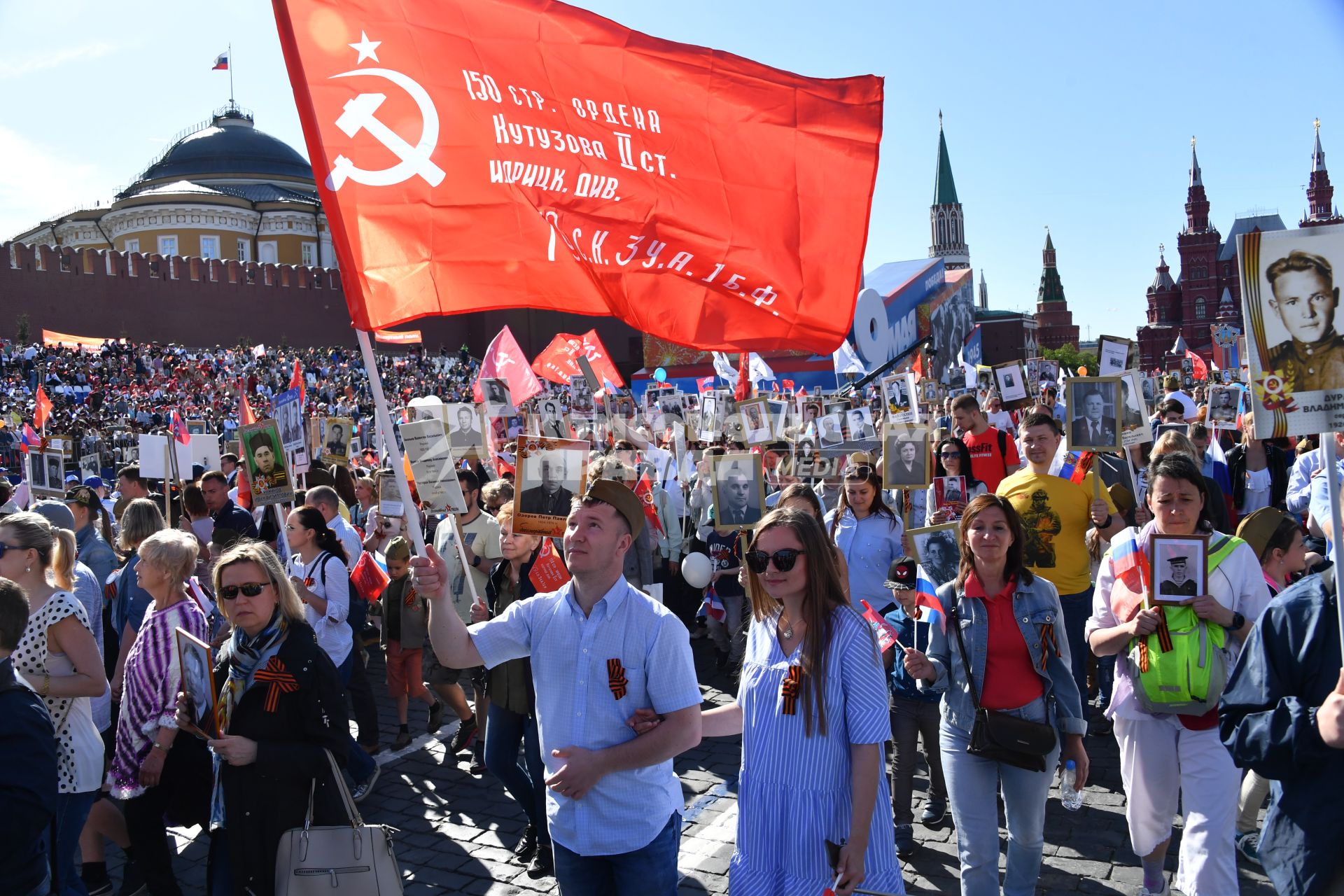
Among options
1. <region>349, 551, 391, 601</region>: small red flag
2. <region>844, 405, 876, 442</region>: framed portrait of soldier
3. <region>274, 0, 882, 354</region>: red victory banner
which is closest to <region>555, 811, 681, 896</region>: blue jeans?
<region>274, 0, 882, 354</region>: red victory banner

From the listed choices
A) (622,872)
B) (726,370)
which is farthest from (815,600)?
(726,370)

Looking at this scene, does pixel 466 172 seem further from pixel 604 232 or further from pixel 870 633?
pixel 870 633

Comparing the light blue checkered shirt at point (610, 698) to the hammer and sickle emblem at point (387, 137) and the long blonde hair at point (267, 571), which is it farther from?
the hammer and sickle emblem at point (387, 137)

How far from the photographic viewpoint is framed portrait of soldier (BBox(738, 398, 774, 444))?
11.6 metres

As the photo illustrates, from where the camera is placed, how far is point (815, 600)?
9.78 feet

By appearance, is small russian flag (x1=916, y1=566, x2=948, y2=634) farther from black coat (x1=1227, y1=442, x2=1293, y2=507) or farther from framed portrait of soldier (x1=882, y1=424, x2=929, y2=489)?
black coat (x1=1227, y1=442, x2=1293, y2=507)

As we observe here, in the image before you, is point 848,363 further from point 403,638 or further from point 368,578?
point 368,578

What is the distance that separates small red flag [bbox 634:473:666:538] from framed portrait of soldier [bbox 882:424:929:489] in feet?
5.48

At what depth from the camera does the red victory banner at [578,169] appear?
12.0 ft

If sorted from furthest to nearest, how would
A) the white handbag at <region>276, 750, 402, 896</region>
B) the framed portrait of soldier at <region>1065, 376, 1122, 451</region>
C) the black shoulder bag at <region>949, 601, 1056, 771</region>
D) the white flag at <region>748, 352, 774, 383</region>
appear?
the white flag at <region>748, 352, 774, 383</region> < the framed portrait of soldier at <region>1065, 376, 1122, 451</region> < the black shoulder bag at <region>949, 601, 1056, 771</region> < the white handbag at <region>276, 750, 402, 896</region>

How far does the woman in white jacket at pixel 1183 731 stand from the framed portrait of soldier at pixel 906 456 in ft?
10.2

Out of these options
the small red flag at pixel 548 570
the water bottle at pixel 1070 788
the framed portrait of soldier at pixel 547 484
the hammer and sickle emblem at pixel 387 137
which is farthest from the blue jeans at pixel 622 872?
the hammer and sickle emblem at pixel 387 137

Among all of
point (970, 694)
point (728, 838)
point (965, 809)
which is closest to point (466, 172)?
point (970, 694)

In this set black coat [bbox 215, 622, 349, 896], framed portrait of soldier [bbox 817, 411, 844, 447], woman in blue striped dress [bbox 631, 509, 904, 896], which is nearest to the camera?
woman in blue striped dress [bbox 631, 509, 904, 896]
